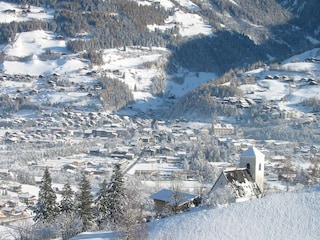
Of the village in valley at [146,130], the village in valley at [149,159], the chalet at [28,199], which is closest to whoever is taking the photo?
the village in valley at [149,159]

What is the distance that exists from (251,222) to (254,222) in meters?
0.15

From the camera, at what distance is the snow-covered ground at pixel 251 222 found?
2898cm

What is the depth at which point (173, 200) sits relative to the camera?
38.0 m

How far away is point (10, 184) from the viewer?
62594 mm

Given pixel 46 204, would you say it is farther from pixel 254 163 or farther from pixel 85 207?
pixel 254 163

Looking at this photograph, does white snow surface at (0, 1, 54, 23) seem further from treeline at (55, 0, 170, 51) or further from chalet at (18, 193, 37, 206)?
chalet at (18, 193, 37, 206)

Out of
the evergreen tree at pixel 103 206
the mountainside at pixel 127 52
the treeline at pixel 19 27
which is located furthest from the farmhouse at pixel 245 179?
the treeline at pixel 19 27

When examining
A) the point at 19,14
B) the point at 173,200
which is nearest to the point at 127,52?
the point at 19,14

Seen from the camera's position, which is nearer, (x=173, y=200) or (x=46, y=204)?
(x=46, y=204)

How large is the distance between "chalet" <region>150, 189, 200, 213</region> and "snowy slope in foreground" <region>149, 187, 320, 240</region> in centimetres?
590

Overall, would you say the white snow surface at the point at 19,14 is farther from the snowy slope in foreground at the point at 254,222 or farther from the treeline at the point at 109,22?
the snowy slope in foreground at the point at 254,222

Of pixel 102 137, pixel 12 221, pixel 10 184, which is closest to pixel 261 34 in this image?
pixel 102 137

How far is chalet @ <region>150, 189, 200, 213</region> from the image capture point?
37.4 m

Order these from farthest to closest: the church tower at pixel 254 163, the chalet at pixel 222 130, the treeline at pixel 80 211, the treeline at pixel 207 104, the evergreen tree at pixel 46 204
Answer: the treeline at pixel 207 104 → the chalet at pixel 222 130 → the church tower at pixel 254 163 → the evergreen tree at pixel 46 204 → the treeline at pixel 80 211
